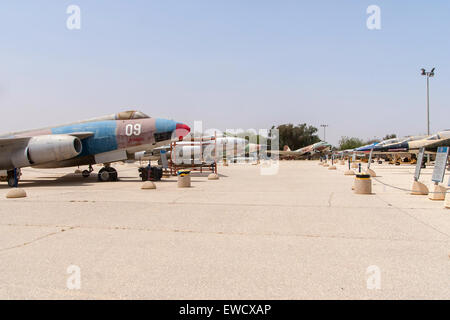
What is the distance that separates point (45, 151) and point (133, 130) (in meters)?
3.85

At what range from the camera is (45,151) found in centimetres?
1378

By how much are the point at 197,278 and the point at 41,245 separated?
8.73ft

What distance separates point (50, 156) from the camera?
13.8 metres

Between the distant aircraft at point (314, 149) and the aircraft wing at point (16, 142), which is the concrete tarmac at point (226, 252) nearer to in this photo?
the aircraft wing at point (16, 142)

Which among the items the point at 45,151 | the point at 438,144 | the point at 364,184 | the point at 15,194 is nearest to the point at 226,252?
the point at 364,184

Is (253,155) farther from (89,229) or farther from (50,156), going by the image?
(89,229)

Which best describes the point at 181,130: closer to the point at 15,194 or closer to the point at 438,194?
the point at 15,194

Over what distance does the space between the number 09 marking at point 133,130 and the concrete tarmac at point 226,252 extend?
26.1 ft

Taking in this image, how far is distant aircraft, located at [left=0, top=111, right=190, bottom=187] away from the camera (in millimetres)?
13875

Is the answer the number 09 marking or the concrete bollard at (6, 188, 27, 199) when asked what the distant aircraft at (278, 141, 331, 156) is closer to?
the number 09 marking

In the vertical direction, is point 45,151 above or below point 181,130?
below

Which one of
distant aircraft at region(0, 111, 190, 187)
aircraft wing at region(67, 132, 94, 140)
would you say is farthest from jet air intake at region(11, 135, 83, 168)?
aircraft wing at region(67, 132, 94, 140)

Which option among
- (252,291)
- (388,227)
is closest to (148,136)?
(388,227)

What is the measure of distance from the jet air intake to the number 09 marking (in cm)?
240
